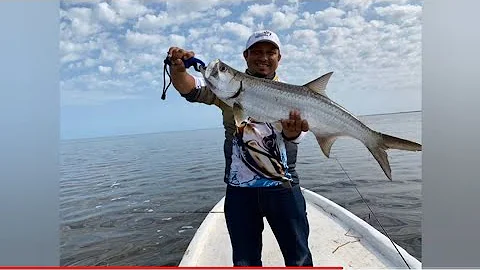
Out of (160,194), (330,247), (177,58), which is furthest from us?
(160,194)

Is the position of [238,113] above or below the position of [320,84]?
below

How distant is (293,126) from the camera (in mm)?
1312

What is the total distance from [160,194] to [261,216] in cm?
272

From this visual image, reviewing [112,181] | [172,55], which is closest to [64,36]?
[172,55]

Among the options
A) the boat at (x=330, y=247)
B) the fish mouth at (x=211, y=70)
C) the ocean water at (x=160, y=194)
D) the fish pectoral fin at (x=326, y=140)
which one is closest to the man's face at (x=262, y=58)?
the fish mouth at (x=211, y=70)

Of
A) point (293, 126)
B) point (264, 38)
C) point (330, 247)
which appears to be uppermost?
point (264, 38)

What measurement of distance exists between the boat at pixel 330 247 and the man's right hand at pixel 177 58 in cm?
96

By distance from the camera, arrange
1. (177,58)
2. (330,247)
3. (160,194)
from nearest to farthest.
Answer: (177,58) < (330,247) < (160,194)

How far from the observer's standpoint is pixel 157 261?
3.13 meters

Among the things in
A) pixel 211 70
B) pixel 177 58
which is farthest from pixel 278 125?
pixel 177 58

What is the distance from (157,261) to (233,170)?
2.08m

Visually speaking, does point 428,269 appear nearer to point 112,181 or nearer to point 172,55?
point 172,55

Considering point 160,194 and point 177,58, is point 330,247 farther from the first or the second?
point 160,194

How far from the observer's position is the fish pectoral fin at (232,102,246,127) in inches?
51.1
